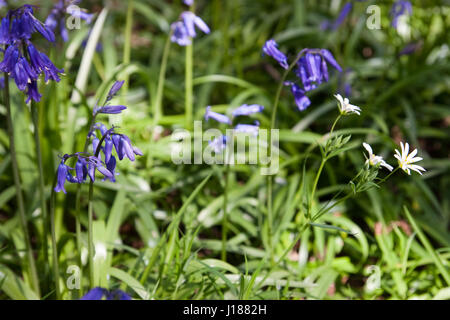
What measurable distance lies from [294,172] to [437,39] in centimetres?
197

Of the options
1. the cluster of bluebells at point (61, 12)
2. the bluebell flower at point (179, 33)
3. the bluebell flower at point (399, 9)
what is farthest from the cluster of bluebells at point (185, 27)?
the bluebell flower at point (399, 9)

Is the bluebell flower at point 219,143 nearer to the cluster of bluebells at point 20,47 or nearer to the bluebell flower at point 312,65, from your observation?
the bluebell flower at point 312,65

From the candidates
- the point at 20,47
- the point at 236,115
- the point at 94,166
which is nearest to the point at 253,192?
the point at 236,115

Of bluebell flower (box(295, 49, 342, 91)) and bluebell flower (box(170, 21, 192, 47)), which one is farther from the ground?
bluebell flower (box(170, 21, 192, 47))

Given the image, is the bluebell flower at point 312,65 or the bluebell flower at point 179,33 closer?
the bluebell flower at point 312,65

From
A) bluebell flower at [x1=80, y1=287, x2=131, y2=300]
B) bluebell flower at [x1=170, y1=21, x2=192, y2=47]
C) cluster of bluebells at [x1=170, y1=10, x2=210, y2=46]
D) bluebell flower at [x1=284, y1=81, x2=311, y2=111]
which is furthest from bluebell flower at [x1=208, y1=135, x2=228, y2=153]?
bluebell flower at [x1=80, y1=287, x2=131, y2=300]

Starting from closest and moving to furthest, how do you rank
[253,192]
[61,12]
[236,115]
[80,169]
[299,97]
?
[80,169] < [299,97] < [236,115] < [61,12] < [253,192]

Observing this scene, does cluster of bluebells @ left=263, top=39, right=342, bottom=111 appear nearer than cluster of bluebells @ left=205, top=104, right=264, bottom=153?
Yes

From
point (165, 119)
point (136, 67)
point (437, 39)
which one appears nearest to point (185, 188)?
point (165, 119)

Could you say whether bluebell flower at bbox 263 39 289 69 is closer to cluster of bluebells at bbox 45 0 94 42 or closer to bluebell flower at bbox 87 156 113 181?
bluebell flower at bbox 87 156 113 181

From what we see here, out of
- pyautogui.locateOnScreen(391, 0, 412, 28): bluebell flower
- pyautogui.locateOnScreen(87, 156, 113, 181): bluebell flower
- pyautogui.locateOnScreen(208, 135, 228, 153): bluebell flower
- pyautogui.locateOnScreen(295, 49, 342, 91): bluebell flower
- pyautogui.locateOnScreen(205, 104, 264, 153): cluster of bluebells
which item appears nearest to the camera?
pyautogui.locateOnScreen(87, 156, 113, 181): bluebell flower

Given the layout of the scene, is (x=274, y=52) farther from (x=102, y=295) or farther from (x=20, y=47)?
(x=102, y=295)
